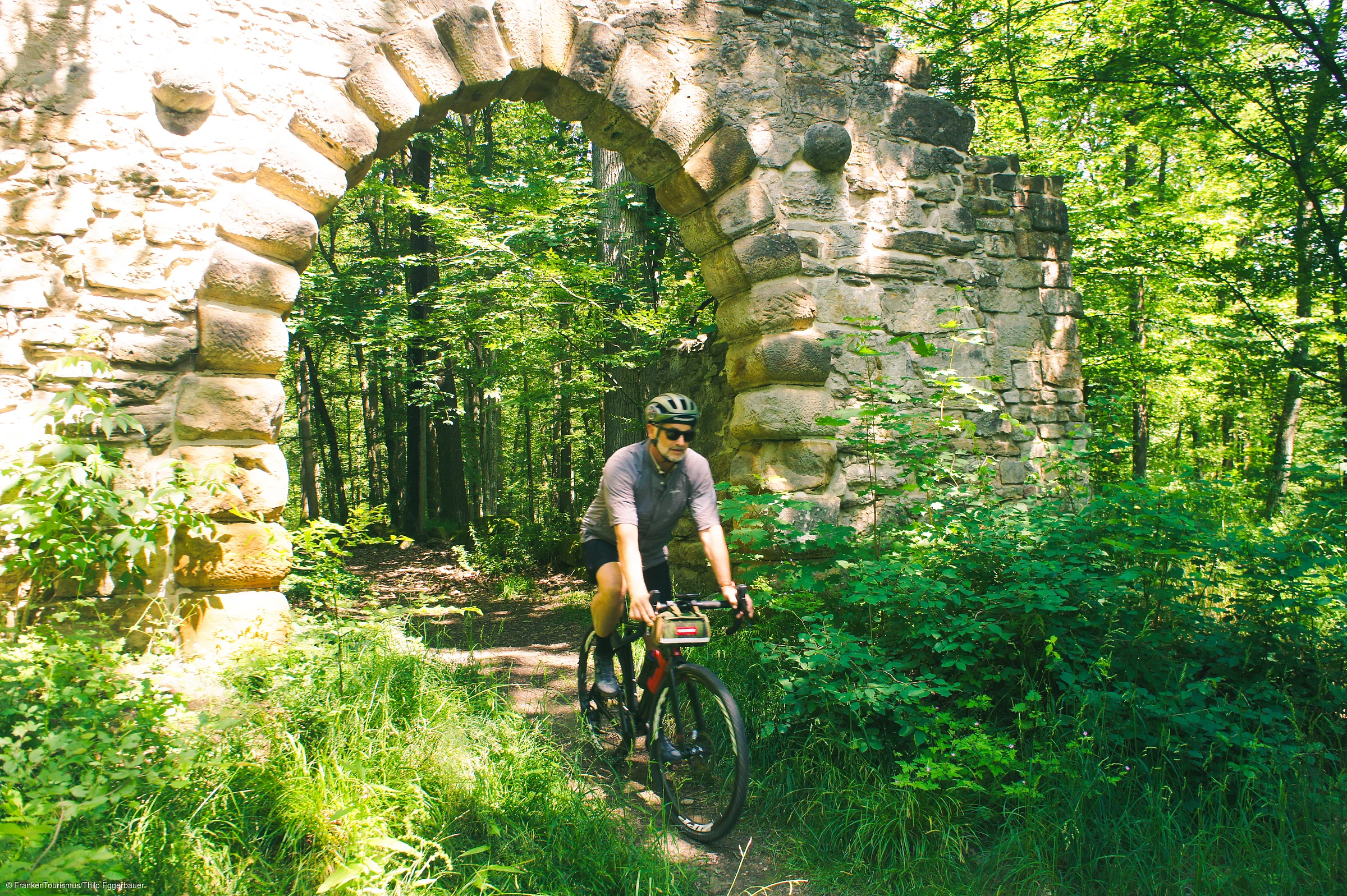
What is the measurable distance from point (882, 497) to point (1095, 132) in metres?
8.61

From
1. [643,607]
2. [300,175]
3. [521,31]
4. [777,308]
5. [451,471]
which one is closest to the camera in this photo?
[643,607]

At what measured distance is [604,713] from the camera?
11.6 feet

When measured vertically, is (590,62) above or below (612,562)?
above

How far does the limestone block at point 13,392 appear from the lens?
3.43m

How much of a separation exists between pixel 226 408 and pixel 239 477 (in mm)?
350

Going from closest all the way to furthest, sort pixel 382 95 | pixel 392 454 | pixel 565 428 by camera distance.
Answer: pixel 382 95
pixel 565 428
pixel 392 454

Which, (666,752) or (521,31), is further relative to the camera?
(521,31)

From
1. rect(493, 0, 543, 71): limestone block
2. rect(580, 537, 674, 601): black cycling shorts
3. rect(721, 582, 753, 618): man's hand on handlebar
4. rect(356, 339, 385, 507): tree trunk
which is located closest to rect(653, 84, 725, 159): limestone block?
rect(493, 0, 543, 71): limestone block

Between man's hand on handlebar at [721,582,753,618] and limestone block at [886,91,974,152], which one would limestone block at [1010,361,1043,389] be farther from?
man's hand on handlebar at [721,582,753,618]

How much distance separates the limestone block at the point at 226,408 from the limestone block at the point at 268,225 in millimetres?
682

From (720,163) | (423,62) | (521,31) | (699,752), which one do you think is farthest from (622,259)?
(699,752)

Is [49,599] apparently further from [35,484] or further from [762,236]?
[762,236]

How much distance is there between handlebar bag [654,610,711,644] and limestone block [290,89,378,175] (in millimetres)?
3073

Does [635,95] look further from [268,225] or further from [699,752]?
[699,752]
